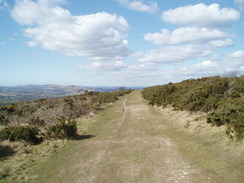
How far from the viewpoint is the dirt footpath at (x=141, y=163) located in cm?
451

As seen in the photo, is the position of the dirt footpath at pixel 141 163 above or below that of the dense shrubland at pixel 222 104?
below

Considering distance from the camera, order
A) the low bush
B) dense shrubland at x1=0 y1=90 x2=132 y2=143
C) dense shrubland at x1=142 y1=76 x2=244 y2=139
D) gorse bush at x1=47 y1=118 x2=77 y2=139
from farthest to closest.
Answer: the low bush < gorse bush at x1=47 y1=118 x2=77 y2=139 < dense shrubland at x1=0 y1=90 x2=132 y2=143 < dense shrubland at x1=142 y1=76 x2=244 y2=139

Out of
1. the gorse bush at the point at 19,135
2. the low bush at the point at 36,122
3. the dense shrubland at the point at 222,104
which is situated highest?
the dense shrubland at the point at 222,104

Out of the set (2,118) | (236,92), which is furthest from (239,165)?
(2,118)

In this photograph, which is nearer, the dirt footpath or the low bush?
the dirt footpath

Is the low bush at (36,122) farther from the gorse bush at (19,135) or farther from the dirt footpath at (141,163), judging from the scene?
the dirt footpath at (141,163)

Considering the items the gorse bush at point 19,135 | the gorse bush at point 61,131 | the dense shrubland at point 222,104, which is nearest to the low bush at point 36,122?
the gorse bush at point 19,135

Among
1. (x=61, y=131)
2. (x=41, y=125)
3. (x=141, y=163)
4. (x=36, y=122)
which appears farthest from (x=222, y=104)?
(x=36, y=122)

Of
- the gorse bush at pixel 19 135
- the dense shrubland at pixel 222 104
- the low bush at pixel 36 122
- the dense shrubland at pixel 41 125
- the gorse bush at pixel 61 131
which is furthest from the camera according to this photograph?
the low bush at pixel 36 122

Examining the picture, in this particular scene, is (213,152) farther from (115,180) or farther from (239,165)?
(115,180)

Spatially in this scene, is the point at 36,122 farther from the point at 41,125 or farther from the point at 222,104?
the point at 222,104

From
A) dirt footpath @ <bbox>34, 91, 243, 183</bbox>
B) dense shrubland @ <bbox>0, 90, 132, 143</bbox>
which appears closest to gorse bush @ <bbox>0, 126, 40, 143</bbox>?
dense shrubland @ <bbox>0, 90, 132, 143</bbox>

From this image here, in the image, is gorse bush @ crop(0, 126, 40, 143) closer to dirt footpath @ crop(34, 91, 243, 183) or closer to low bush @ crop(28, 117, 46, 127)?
dirt footpath @ crop(34, 91, 243, 183)

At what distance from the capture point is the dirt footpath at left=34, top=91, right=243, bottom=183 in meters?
4.51
